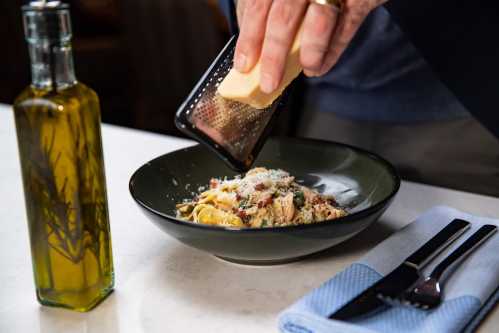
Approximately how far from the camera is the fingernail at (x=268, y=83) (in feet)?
2.81

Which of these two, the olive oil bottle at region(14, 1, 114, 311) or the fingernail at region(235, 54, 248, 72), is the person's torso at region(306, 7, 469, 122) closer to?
the fingernail at region(235, 54, 248, 72)

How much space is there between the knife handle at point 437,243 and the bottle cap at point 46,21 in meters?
0.52

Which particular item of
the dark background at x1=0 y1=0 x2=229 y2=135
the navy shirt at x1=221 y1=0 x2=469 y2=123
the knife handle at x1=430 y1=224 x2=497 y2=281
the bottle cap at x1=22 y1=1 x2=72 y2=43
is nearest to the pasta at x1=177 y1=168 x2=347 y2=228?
the knife handle at x1=430 y1=224 x2=497 y2=281

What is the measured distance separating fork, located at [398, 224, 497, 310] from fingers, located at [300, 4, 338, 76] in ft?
1.06

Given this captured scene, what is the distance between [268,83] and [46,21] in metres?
0.32

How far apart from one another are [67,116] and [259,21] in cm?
33

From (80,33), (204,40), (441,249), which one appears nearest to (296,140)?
(441,249)

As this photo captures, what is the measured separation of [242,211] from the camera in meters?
0.94

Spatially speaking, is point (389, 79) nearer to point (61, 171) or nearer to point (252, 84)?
point (252, 84)

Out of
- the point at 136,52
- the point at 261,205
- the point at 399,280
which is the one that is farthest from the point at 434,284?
the point at 136,52

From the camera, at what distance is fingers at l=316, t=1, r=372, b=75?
92 cm

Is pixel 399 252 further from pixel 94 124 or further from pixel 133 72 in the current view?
pixel 133 72

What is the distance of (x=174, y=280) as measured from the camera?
2.91 ft

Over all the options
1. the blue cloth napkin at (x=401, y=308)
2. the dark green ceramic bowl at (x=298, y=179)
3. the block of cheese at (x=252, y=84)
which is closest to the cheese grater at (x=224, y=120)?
the block of cheese at (x=252, y=84)
